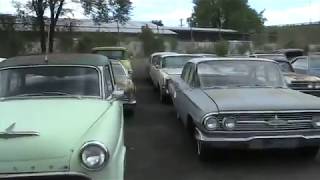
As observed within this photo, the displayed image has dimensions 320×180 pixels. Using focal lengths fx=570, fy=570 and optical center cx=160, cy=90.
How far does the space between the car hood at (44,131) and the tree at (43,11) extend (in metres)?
25.1

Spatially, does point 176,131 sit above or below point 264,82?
below

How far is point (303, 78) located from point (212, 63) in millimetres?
4725

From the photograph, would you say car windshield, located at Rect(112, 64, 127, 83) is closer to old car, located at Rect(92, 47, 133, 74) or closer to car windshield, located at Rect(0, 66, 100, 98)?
old car, located at Rect(92, 47, 133, 74)

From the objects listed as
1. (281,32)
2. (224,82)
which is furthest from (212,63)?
(281,32)

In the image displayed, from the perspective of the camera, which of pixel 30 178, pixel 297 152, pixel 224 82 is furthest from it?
pixel 224 82

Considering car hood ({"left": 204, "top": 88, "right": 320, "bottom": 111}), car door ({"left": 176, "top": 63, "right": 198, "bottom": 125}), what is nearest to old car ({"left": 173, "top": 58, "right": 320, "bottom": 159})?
car hood ({"left": 204, "top": 88, "right": 320, "bottom": 111})

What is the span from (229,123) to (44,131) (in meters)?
3.25

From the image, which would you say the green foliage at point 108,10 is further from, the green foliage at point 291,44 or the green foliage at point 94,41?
the green foliage at point 291,44

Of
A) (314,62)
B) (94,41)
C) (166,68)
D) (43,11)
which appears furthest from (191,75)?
(94,41)

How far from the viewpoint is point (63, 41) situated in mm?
35281

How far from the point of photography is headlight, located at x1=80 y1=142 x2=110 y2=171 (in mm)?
4648

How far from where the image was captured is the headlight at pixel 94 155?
183 inches

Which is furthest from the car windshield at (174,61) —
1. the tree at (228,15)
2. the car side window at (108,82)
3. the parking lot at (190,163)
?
the tree at (228,15)

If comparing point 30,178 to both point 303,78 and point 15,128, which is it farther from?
point 303,78
